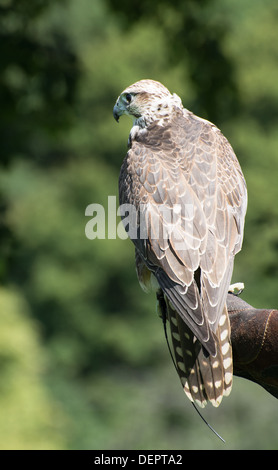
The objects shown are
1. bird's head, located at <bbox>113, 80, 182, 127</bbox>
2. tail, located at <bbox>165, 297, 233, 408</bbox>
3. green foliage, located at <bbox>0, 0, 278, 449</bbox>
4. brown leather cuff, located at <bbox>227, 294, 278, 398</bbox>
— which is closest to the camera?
brown leather cuff, located at <bbox>227, 294, 278, 398</bbox>

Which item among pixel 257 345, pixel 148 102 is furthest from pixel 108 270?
pixel 257 345

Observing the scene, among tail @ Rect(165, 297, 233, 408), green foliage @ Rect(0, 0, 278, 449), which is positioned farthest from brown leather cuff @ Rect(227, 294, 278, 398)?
green foliage @ Rect(0, 0, 278, 449)

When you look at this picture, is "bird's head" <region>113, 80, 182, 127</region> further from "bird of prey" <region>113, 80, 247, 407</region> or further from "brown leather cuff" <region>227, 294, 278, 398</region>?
"brown leather cuff" <region>227, 294, 278, 398</region>

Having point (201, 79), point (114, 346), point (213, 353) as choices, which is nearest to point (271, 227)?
point (201, 79)

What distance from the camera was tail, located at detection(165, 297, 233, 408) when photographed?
2625 millimetres

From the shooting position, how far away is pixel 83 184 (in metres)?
14.1

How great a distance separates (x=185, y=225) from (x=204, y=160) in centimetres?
43

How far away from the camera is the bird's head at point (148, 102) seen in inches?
142

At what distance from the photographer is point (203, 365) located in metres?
2.74

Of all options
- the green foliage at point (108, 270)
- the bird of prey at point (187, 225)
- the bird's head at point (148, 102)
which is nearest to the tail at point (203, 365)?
the bird of prey at point (187, 225)

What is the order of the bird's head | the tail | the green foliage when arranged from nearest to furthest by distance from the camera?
the tail < the bird's head < the green foliage

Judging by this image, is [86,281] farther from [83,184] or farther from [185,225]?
[185,225]

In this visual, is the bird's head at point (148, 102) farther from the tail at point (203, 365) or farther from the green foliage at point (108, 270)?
the green foliage at point (108, 270)

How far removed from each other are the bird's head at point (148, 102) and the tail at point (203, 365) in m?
1.17
